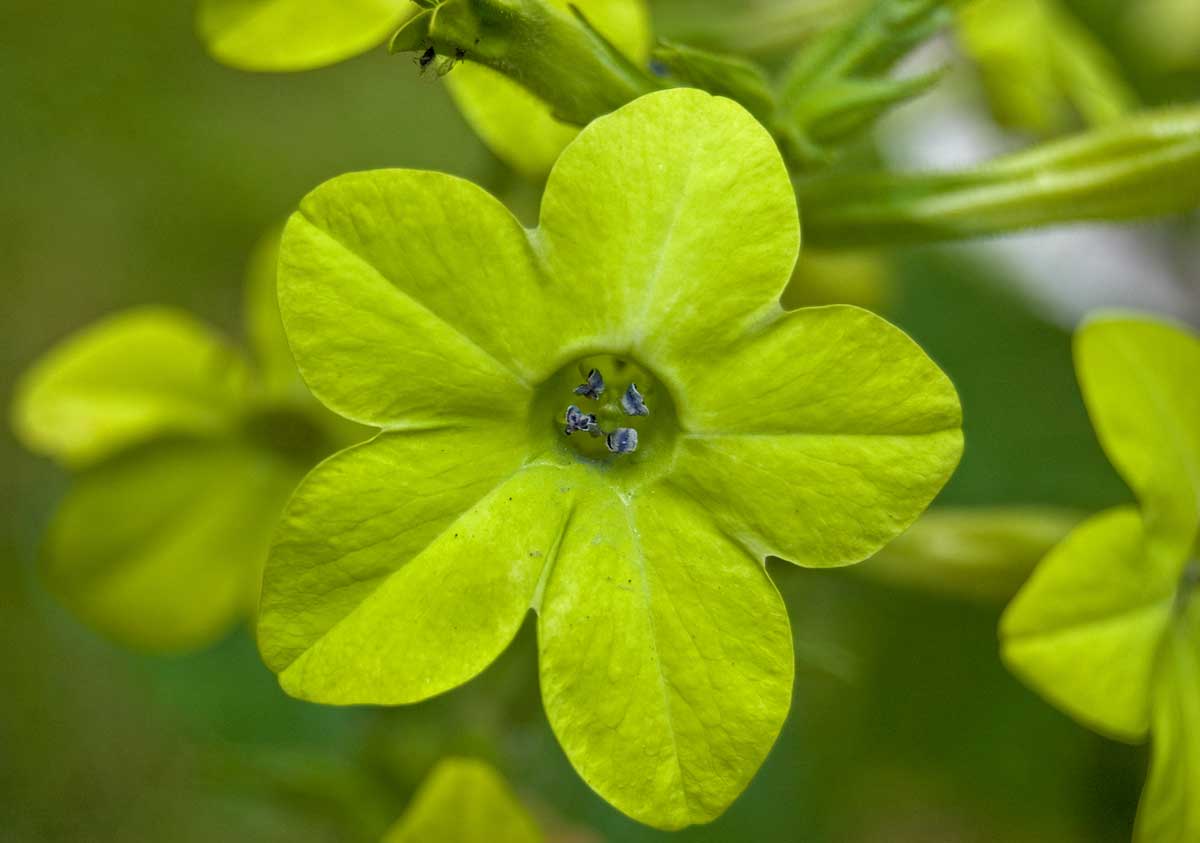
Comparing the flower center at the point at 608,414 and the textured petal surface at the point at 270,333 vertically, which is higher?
the flower center at the point at 608,414

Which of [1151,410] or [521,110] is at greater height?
[521,110]

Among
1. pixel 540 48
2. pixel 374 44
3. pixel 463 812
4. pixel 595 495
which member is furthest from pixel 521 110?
pixel 463 812

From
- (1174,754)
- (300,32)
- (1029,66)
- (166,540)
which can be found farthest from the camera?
(1029,66)

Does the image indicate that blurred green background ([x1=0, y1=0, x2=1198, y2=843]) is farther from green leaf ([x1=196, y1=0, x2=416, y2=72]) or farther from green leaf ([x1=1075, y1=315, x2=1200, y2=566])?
green leaf ([x1=1075, y1=315, x2=1200, y2=566])

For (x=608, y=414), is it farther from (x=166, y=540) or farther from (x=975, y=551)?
(x=166, y=540)

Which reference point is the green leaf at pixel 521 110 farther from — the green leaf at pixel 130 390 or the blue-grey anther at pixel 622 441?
the green leaf at pixel 130 390

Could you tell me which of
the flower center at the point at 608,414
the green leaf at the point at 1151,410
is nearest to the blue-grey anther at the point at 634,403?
the flower center at the point at 608,414
